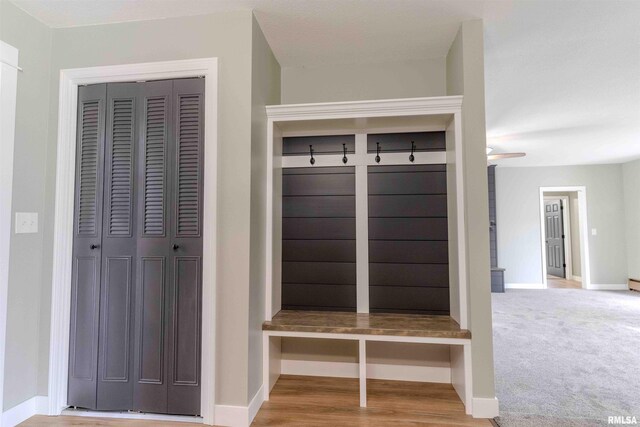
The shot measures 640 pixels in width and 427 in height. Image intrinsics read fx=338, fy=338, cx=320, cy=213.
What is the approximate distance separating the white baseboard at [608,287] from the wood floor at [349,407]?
A: 19.3ft

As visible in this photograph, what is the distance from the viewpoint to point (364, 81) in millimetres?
2807

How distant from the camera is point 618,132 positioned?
452 centimetres

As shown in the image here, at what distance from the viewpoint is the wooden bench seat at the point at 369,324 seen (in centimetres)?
216

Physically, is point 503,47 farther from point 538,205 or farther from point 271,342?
point 538,205

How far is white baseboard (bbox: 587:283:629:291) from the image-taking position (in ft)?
21.1

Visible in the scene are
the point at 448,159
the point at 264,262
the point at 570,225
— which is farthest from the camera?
the point at 570,225

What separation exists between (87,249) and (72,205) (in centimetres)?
31

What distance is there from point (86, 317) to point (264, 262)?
117 cm

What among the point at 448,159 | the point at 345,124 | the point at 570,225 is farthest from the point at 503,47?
the point at 570,225

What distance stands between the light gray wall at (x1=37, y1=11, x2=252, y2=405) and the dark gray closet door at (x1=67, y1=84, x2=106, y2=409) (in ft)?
0.57

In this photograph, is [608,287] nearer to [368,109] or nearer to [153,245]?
[368,109]

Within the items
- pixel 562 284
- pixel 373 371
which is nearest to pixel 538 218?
pixel 562 284

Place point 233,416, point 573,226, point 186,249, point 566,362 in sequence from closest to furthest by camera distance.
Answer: point 233,416 → point 186,249 → point 566,362 → point 573,226

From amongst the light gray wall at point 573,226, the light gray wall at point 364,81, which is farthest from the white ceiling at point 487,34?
the light gray wall at point 573,226
